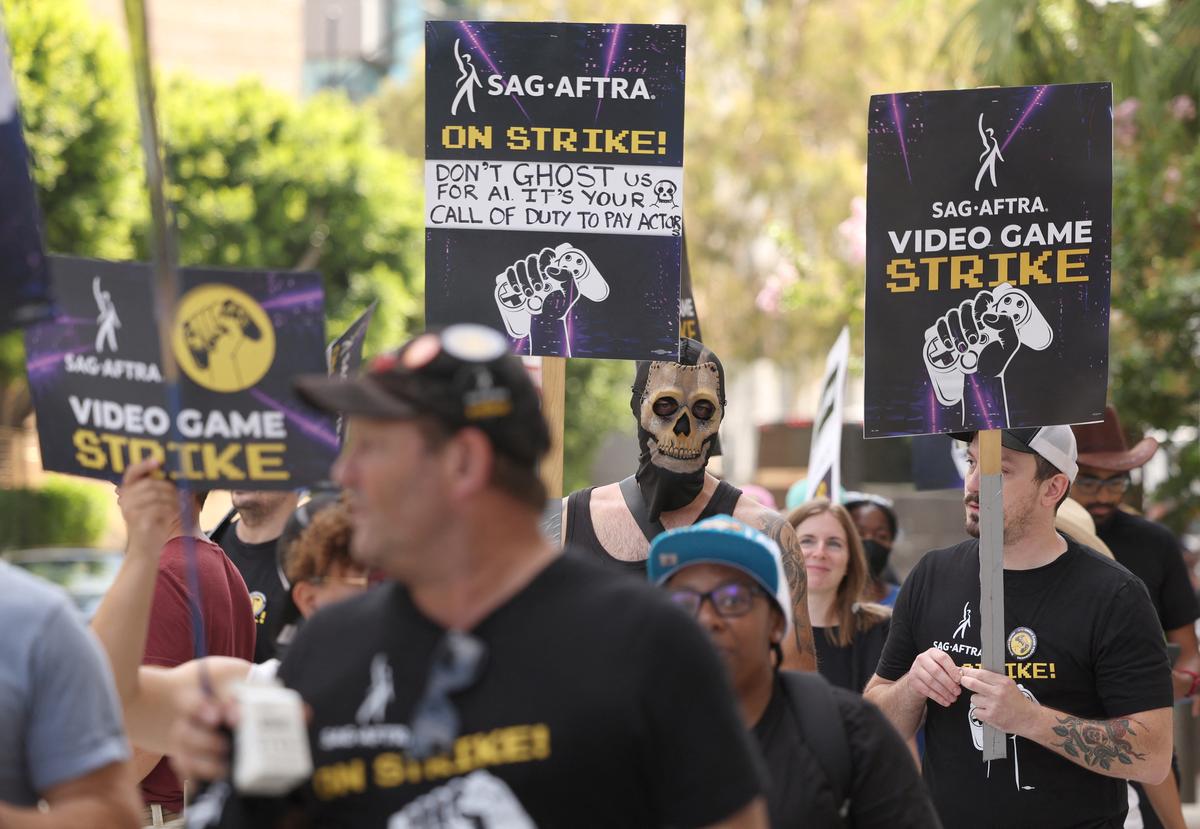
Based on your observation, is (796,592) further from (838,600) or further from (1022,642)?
(838,600)

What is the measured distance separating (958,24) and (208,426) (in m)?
11.9

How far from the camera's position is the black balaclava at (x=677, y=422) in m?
5.74

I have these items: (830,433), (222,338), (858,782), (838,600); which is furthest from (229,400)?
(830,433)

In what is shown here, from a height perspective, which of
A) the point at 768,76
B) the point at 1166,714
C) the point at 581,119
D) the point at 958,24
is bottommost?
the point at 1166,714

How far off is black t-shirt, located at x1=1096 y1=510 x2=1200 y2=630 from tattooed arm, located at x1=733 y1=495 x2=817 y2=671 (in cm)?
253

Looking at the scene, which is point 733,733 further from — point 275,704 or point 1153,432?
point 1153,432

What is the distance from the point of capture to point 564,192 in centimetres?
591

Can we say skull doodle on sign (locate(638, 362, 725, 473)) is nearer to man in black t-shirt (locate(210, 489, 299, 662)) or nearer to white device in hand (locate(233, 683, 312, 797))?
man in black t-shirt (locate(210, 489, 299, 662))

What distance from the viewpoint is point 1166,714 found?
505 centimetres

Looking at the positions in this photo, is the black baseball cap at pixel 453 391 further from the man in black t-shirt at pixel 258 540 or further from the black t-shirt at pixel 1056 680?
the man in black t-shirt at pixel 258 540

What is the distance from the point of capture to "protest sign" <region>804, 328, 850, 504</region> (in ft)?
27.4

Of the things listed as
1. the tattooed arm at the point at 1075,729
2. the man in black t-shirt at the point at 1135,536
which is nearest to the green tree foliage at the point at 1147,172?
the man in black t-shirt at the point at 1135,536

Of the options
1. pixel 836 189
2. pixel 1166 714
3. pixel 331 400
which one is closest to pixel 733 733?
pixel 331 400

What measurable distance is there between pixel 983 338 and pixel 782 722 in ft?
6.69
